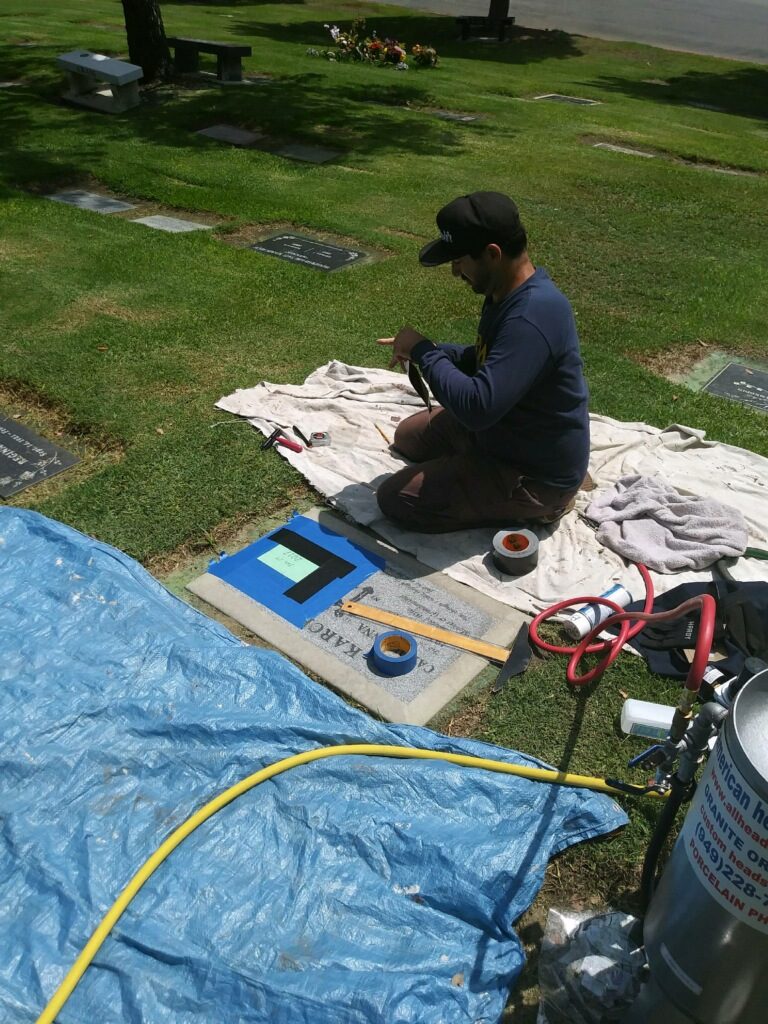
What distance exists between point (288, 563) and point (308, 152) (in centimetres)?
851

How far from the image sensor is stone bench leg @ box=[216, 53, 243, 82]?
43.0ft

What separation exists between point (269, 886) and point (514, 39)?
24678 mm

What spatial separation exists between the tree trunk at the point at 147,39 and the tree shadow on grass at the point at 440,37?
7.10m

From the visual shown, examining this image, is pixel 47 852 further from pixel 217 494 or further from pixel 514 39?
pixel 514 39

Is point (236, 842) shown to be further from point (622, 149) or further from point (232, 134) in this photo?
point (622, 149)

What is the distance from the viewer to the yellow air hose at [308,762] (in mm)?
2232

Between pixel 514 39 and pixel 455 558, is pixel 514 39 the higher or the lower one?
the higher one

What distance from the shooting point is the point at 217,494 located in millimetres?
4113

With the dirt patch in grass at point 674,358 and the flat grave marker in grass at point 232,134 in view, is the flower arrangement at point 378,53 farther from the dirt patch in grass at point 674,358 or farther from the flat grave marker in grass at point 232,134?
the dirt patch in grass at point 674,358

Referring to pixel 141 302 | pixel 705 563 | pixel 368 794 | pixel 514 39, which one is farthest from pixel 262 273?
pixel 514 39

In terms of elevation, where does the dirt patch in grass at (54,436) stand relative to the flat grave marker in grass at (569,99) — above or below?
below

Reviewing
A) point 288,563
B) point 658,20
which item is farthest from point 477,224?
point 658,20

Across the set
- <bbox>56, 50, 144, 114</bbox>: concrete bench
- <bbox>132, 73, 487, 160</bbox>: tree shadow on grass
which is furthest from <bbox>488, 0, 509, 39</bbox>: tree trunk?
<bbox>56, 50, 144, 114</bbox>: concrete bench

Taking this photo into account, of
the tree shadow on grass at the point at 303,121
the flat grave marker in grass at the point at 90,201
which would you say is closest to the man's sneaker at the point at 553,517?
the flat grave marker in grass at the point at 90,201
